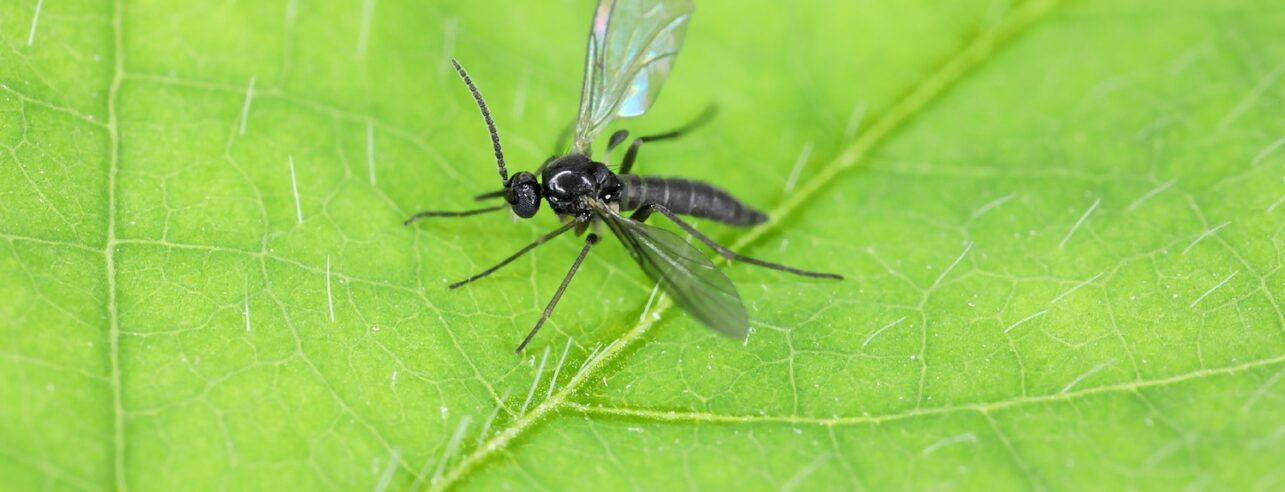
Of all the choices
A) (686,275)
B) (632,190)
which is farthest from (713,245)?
(632,190)

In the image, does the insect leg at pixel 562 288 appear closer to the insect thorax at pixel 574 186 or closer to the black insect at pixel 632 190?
the black insect at pixel 632 190

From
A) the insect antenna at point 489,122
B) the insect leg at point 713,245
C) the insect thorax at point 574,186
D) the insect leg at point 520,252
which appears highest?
the insect antenna at point 489,122

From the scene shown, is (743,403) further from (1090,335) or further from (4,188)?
(4,188)

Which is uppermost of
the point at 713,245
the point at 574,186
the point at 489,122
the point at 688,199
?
the point at 489,122

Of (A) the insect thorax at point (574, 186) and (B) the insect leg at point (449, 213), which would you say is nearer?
(B) the insect leg at point (449, 213)

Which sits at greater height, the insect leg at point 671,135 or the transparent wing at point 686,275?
the insect leg at point 671,135

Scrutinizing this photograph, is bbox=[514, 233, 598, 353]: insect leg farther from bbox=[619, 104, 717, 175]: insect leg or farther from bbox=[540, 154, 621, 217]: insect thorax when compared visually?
bbox=[619, 104, 717, 175]: insect leg

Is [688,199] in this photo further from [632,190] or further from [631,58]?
[631,58]

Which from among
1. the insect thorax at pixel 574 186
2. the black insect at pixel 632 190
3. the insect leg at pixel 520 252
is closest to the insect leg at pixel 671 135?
the black insect at pixel 632 190
